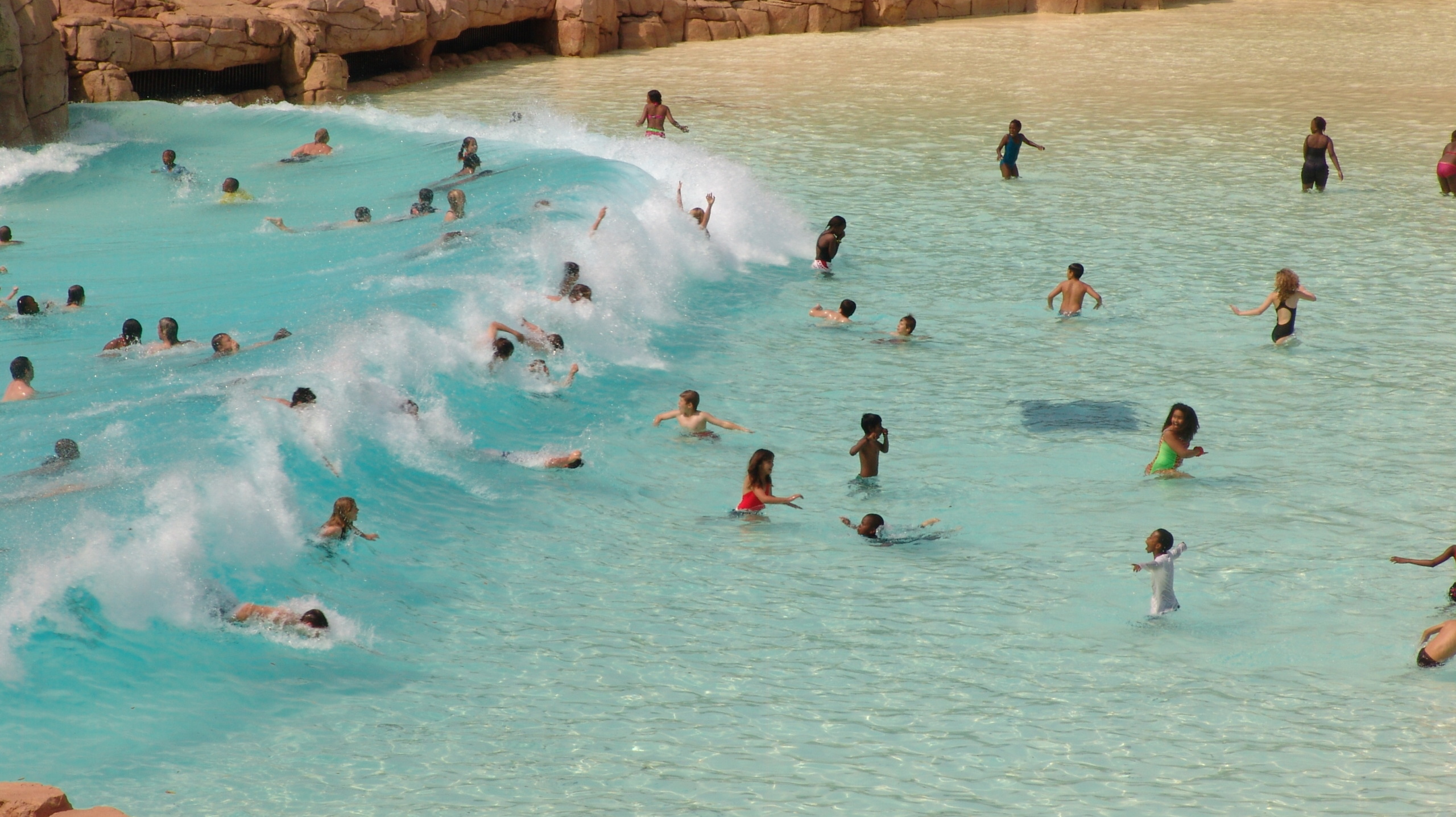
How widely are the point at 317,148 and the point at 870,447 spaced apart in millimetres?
14744

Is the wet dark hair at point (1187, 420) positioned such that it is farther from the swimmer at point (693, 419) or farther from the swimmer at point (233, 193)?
the swimmer at point (233, 193)

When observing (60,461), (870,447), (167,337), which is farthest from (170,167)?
(870,447)

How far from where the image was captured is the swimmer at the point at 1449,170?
1839 centimetres

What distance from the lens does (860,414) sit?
12.2m

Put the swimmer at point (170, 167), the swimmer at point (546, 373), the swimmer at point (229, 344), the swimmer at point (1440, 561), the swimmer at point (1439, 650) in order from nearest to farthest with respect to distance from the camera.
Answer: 1. the swimmer at point (1439, 650)
2. the swimmer at point (1440, 561)
3. the swimmer at point (546, 373)
4. the swimmer at point (229, 344)
5. the swimmer at point (170, 167)

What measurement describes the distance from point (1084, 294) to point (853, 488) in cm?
523

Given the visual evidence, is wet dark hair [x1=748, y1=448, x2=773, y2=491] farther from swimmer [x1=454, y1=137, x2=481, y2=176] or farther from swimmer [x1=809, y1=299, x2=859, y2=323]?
swimmer [x1=454, y1=137, x2=481, y2=176]

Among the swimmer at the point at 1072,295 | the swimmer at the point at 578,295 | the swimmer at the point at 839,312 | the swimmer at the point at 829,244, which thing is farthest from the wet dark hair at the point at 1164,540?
the swimmer at the point at 829,244

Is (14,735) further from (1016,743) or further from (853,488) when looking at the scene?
(853,488)

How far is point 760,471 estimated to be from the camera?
33.0 feet

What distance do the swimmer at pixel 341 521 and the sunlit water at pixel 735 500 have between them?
0.16 meters

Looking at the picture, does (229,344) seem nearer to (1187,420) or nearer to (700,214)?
(700,214)

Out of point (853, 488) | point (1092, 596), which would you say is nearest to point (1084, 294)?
point (853, 488)

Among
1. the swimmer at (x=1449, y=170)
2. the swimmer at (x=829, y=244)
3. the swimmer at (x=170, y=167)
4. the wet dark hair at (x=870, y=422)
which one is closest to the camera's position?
the wet dark hair at (x=870, y=422)
